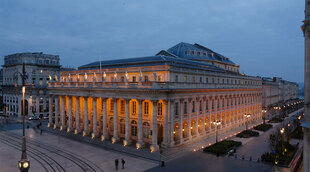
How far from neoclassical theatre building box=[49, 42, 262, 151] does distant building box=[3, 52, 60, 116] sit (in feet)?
85.1

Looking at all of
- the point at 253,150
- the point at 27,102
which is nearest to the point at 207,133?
the point at 253,150

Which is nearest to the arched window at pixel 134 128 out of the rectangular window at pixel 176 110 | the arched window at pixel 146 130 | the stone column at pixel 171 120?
the arched window at pixel 146 130

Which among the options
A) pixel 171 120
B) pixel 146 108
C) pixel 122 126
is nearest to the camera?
pixel 171 120

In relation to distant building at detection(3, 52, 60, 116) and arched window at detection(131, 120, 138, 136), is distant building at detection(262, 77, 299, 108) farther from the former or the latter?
distant building at detection(3, 52, 60, 116)

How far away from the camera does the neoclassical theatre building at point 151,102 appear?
128ft

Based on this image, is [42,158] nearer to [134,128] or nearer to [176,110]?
[134,128]

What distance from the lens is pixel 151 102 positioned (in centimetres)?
4022

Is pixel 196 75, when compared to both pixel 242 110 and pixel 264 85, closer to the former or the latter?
pixel 242 110

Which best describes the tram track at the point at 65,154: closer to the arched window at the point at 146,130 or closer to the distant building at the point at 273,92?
the arched window at the point at 146,130

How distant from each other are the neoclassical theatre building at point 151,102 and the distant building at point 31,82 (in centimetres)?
2594

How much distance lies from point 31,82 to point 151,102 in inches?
2553

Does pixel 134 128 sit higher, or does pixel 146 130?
pixel 134 128

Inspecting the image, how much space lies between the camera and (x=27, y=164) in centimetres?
2042

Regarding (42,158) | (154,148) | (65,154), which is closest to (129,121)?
(154,148)
